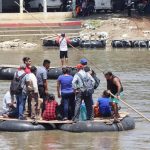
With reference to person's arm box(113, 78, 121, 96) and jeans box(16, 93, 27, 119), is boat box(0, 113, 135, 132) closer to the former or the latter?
jeans box(16, 93, 27, 119)

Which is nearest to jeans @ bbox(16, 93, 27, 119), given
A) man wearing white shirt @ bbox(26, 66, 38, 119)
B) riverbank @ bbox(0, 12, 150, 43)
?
man wearing white shirt @ bbox(26, 66, 38, 119)

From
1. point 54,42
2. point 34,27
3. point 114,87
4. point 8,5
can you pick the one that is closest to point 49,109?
point 114,87

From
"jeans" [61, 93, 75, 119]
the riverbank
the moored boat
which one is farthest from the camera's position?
the riverbank

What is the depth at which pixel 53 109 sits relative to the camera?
20.5 meters

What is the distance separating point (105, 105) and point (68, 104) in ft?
2.87

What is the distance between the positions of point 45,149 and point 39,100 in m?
2.82

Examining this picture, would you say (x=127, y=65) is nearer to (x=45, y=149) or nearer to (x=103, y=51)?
(x=103, y=51)

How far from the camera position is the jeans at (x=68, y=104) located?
2059 centimetres

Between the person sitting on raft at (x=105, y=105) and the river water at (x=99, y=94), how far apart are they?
0.67 meters

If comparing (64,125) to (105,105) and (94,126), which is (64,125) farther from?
(105,105)

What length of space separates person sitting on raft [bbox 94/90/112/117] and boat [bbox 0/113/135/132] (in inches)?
9.8

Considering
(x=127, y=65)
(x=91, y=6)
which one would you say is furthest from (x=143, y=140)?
(x=91, y=6)

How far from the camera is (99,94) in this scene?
28000mm

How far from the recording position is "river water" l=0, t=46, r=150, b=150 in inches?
749
